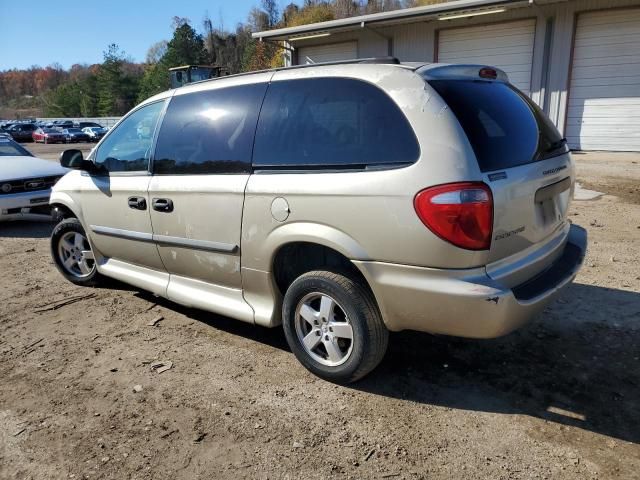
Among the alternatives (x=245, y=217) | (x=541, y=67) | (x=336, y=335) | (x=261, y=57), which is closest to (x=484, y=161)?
(x=336, y=335)

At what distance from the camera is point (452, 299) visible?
2.62 metres

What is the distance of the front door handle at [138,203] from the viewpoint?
4.09m

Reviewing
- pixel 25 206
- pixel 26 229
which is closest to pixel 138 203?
pixel 25 206

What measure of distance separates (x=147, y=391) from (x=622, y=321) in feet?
11.8

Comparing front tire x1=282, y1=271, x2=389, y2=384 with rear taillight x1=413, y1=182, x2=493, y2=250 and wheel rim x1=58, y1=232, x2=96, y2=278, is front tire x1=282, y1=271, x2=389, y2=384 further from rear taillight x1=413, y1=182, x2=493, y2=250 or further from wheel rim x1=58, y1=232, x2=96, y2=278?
wheel rim x1=58, y1=232, x2=96, y2=278

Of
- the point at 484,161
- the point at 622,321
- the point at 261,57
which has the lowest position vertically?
the point at 622,321

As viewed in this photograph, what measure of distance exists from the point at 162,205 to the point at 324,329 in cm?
166

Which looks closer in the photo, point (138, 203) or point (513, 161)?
point (513, 161)

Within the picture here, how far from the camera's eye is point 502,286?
2.66m

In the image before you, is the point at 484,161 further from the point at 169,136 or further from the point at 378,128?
the point at 169,136

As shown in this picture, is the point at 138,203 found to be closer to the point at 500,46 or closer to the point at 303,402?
the point at 303,402

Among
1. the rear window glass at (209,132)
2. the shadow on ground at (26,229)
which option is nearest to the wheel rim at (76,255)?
the rear window glass at (209,132)

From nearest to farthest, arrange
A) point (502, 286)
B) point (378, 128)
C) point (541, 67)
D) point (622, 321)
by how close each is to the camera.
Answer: point (502, 286) < point (378, 128) < point (622, 321) < point (541, 67)

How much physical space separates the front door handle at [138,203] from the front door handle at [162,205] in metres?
0.14
